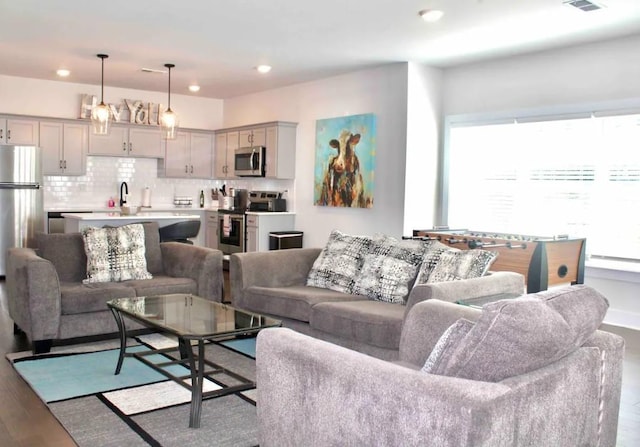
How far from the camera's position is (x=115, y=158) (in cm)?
Answer: 916

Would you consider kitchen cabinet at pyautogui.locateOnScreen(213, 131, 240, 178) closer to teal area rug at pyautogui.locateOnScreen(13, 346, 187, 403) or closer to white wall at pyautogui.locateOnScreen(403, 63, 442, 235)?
white wall at pyautogui.locateOnScreen(403, 63, 442, 235)

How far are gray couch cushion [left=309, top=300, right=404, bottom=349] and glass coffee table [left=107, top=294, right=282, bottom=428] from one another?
575mm

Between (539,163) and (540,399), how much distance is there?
4849 millimetres

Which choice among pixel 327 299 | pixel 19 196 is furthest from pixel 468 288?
pixel 19 196

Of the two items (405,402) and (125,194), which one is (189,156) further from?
(405,402)

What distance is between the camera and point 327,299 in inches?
171

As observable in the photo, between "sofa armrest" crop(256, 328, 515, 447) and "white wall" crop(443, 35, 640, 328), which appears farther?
"white wall" crop(443, 35, 640, 328)

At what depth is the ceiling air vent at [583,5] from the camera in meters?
4.41

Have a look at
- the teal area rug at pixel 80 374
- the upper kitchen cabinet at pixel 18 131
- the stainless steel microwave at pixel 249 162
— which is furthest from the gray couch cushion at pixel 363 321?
the upper kitchen cabinet at pixel 18 131

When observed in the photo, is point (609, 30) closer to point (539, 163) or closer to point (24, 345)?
point (539, 163)

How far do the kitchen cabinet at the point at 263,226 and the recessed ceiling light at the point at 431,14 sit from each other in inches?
157

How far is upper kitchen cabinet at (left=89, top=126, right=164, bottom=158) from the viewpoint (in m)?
8.75

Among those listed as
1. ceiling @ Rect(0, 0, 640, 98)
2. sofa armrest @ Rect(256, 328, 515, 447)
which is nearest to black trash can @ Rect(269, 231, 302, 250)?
ceiling @ Rect(0, 0, 640, 98)

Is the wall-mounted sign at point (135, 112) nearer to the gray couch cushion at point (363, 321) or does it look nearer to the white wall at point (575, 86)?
the white wall at point (575, 86)
